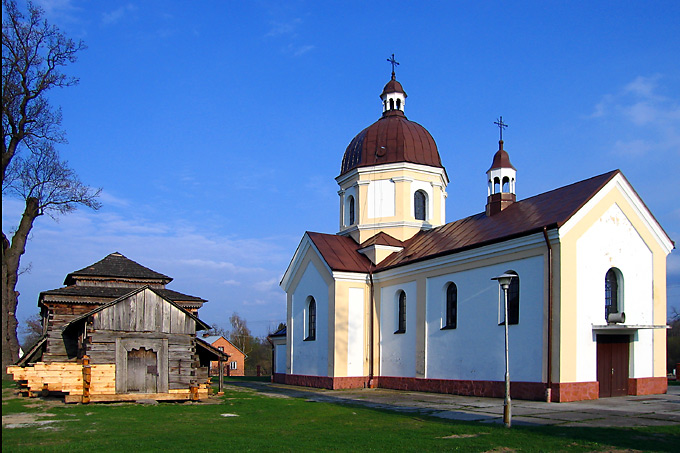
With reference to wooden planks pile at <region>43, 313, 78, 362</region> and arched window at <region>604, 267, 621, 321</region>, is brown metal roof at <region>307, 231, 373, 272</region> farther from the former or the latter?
arched window at <region>604, 267, 621, 321</region>

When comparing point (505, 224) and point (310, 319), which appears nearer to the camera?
point (505, 224)

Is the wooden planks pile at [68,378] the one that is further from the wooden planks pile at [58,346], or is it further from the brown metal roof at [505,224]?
the brown metal roof at [505,224]

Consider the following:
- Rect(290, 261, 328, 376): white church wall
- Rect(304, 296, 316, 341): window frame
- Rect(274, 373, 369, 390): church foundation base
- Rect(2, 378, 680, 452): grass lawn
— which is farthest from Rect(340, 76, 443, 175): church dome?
Rect(2, 378, 680, 452): grass lawn

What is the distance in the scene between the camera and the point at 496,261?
23.4 metres

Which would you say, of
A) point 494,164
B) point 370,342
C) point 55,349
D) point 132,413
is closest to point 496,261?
point 494,164

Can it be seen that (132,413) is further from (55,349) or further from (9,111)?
Answer: (9,111)

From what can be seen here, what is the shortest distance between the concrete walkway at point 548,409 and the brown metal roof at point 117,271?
11.9m

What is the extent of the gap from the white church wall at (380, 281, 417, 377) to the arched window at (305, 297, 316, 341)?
4.24 meters

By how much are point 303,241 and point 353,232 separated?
9.53ft

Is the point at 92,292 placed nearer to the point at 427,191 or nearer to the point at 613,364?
the point at 427,191

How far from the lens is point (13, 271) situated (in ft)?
104

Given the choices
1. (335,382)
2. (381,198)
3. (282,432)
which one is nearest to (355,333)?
(335,382)

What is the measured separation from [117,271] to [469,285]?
16989mm

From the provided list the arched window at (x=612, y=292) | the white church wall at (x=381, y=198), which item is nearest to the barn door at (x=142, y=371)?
the arched window at (x=612, y=292)
